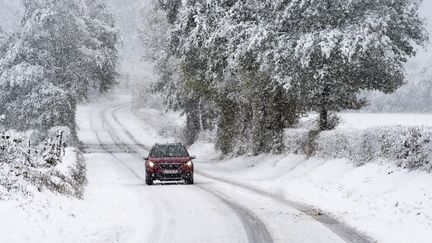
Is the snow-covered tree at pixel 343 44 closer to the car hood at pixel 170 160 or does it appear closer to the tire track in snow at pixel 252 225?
the car hood at pixel 170 160

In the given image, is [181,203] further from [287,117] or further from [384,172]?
[287,117]

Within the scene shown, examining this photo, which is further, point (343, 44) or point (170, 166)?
point (170, 166)

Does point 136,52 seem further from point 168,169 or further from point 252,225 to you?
point 252,225

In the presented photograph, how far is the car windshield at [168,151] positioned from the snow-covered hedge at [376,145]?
18.3 ft

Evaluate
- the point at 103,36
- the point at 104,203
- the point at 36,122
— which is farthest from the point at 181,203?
the point at 103,36

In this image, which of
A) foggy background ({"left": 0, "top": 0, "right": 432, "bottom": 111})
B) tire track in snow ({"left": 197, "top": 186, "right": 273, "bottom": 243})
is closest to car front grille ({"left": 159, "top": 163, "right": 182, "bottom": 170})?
tire track in snow ({"left": 197, "top": 186, "right": 273, "bottom": 243})

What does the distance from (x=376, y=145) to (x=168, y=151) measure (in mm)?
8432

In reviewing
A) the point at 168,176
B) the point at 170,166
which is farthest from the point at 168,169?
the point at 168,176

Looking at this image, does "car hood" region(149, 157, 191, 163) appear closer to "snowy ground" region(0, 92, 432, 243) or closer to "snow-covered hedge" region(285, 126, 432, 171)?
"snowy ground" region(0, 92, 432, 243)

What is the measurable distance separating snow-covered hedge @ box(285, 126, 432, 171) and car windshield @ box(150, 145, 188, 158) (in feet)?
18.3

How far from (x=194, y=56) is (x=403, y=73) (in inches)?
492

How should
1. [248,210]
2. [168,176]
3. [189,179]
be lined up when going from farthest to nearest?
[189,179], [168,176], [248,210]

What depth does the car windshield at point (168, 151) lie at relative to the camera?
24.0 m

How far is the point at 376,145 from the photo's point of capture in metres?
19.5
